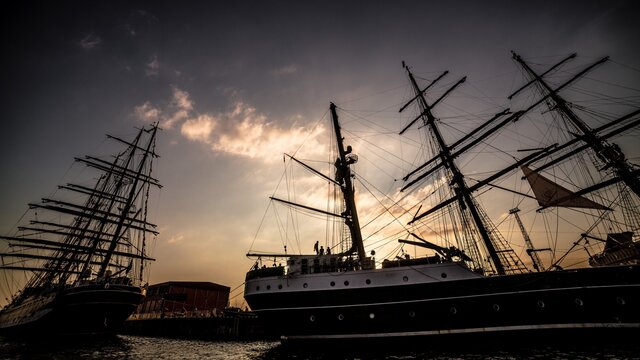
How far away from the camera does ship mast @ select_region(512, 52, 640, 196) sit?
50.6ft

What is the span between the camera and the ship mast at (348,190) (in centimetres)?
1838

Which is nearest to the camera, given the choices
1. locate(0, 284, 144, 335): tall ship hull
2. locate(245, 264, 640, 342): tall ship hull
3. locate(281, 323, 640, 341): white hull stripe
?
locate(281, 323, 640, 341): white hull stripe

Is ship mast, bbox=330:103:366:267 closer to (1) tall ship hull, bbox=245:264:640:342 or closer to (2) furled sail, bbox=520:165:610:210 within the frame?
(1) tall ship hull, bbox=245:264:640:342

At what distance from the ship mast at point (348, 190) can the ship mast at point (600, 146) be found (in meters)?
16.5

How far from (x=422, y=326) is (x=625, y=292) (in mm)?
9599

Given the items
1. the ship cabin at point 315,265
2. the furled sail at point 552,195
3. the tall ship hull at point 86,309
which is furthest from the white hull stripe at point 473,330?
the tall ship hull at point 86,309

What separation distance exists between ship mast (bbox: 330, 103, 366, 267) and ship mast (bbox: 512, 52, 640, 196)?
16.5 meters

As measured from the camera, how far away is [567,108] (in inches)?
744

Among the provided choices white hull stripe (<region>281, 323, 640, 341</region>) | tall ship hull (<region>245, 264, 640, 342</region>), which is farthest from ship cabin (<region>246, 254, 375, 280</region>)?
white hull stripe (<region>281, 323, 640, 341</region>)

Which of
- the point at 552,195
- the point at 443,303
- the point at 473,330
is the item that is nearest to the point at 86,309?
the point at 443,303

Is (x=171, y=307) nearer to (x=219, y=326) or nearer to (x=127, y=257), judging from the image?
(x=127, y=257)

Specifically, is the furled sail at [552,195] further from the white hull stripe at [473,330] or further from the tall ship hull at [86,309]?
the tall ship hull at [86,309]

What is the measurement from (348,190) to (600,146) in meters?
17.9

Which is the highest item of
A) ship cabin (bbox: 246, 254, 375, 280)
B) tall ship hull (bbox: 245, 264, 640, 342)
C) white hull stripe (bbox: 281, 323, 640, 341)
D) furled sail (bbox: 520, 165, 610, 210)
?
furled sail (bbox: 520, 165, 610, 210)
